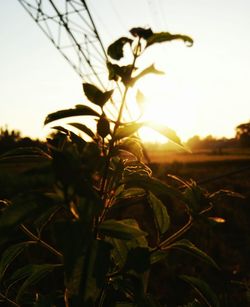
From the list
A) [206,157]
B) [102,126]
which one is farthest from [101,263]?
[206,157]

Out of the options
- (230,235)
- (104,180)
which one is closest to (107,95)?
(104,180)

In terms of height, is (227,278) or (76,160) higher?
(76,160)

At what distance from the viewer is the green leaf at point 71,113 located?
92 centimetres

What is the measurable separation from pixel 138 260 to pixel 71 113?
1.48ft

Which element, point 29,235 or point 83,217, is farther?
point 29,235

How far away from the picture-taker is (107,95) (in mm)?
913

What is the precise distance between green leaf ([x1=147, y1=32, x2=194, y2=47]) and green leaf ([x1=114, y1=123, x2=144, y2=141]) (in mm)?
222

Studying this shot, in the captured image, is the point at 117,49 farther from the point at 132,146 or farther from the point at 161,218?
the point at 161,218

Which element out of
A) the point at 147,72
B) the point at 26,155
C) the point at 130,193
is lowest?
the point at 130,193

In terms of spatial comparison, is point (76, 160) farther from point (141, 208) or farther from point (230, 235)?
point (141, 208)

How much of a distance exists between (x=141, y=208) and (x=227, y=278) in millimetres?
4067

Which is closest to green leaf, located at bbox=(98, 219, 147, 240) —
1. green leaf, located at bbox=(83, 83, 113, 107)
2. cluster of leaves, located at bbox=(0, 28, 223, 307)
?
cluster of leaves, located at bbox=(0, 28, 223, 307)

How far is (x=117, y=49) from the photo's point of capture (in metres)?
0.96

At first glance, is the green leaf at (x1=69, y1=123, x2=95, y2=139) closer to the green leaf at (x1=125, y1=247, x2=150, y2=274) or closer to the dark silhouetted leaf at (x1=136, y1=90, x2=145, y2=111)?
the dark silhouetted leaf at (x1=136, y1=90, x2=145, y2=111)
